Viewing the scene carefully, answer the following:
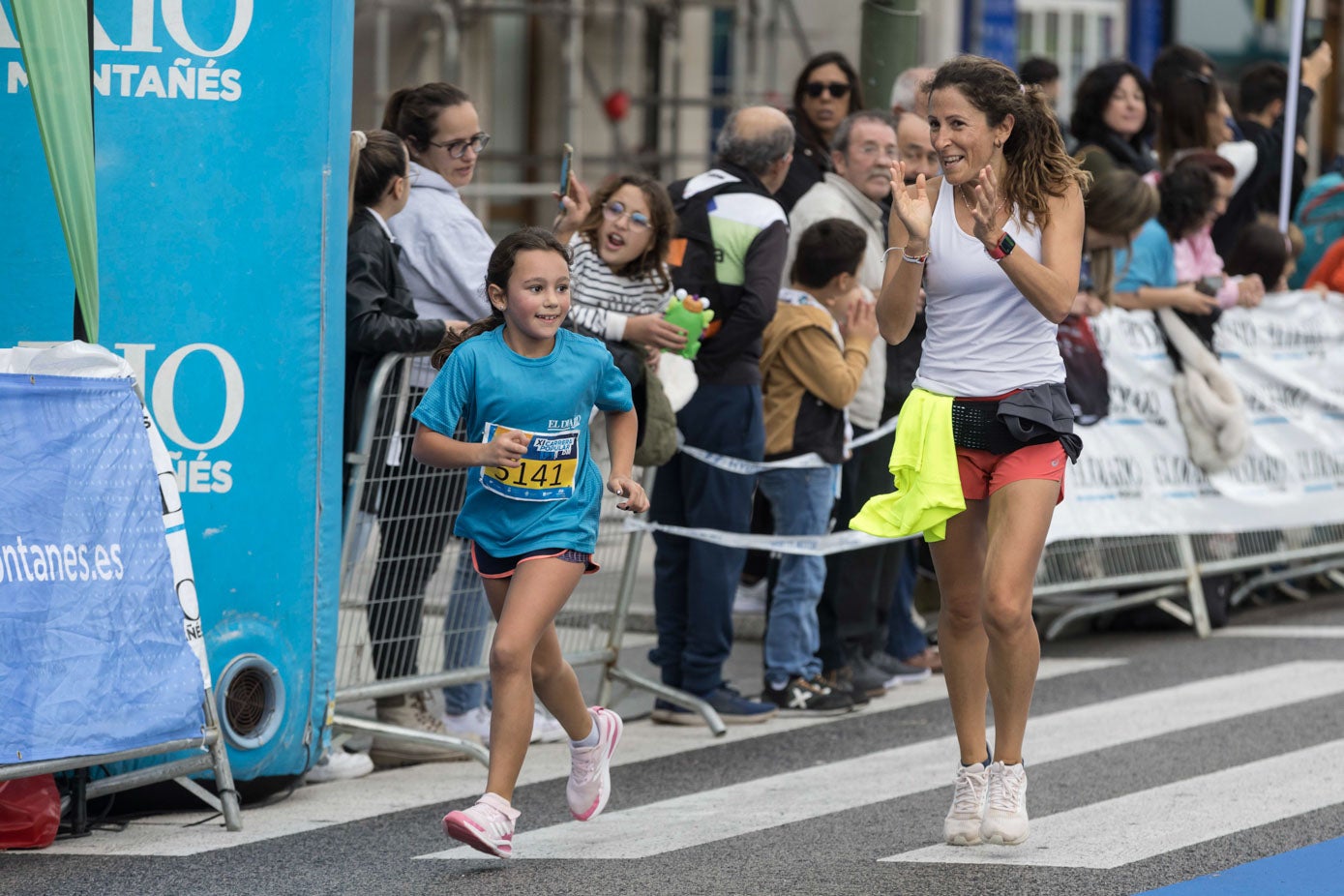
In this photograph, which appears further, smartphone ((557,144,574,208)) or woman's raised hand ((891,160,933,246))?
smartphone ((557,144,574,208))

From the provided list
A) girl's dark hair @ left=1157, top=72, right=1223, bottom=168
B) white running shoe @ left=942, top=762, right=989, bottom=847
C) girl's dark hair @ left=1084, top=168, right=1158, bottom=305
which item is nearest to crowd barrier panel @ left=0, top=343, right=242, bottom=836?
white running shoe @ left=942, top=762, right=989, bottom=847

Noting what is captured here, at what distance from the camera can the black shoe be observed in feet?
25.3

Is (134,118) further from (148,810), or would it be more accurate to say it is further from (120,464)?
(148,810)

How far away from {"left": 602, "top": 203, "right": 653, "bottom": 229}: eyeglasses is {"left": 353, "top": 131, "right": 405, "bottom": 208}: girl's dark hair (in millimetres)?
737

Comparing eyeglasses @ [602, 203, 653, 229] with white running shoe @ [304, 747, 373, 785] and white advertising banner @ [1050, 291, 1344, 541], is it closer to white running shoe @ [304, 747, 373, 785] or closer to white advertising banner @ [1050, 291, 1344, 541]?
white running shoe @ [304, 747, 373, 785]

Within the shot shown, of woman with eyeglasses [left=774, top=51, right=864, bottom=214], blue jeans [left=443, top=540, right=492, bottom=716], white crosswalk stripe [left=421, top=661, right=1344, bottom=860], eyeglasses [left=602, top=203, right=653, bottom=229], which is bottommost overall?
white crosswalk stripe [left=421, top=661, right=1344, bottom=860]

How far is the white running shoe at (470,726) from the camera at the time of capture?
720 cm

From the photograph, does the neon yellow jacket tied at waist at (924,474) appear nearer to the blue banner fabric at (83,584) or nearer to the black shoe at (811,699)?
the blue banner fabric at (83,584)

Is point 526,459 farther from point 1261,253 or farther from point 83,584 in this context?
point 1261,253

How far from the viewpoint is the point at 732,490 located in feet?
24.6

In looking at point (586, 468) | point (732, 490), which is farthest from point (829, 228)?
point (586, 468)

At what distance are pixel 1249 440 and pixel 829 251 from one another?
316 cm

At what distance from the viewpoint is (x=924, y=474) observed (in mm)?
5441

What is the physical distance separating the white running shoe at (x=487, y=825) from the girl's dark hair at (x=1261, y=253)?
20.3 feet
